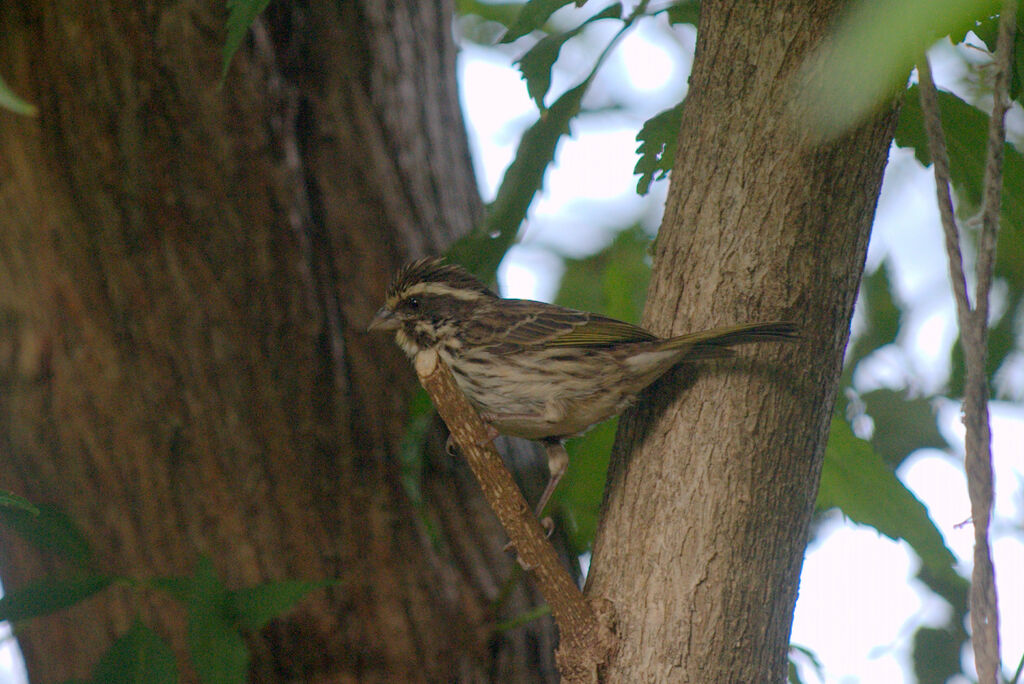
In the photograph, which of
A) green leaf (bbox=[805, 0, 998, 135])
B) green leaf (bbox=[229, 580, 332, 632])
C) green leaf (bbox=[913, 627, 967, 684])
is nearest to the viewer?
green leaf (bbox=[805, 0, 998, 135])

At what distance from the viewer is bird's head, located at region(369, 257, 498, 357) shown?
2977 millimetres

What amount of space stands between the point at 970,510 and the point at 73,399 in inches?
113

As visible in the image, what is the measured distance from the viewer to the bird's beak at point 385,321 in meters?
3.01

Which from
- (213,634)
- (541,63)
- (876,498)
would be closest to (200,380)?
(213,634)

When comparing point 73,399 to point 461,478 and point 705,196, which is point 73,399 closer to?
point 461,478

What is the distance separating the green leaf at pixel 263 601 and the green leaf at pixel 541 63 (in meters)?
1.49

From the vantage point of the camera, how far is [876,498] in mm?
2600

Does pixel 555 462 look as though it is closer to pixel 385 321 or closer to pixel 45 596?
pixel 385 321

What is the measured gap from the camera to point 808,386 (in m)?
2.08

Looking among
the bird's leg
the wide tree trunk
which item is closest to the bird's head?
the wide tree trunk

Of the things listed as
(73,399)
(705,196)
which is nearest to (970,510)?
(705,196)

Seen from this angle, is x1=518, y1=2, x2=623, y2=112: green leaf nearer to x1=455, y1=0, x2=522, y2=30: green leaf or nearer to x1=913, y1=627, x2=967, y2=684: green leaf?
x1=455, y1=0, x2=522, y2=30: green leaf

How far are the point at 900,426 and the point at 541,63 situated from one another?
2.16 meters

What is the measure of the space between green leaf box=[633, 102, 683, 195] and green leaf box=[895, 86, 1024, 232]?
0.60m
